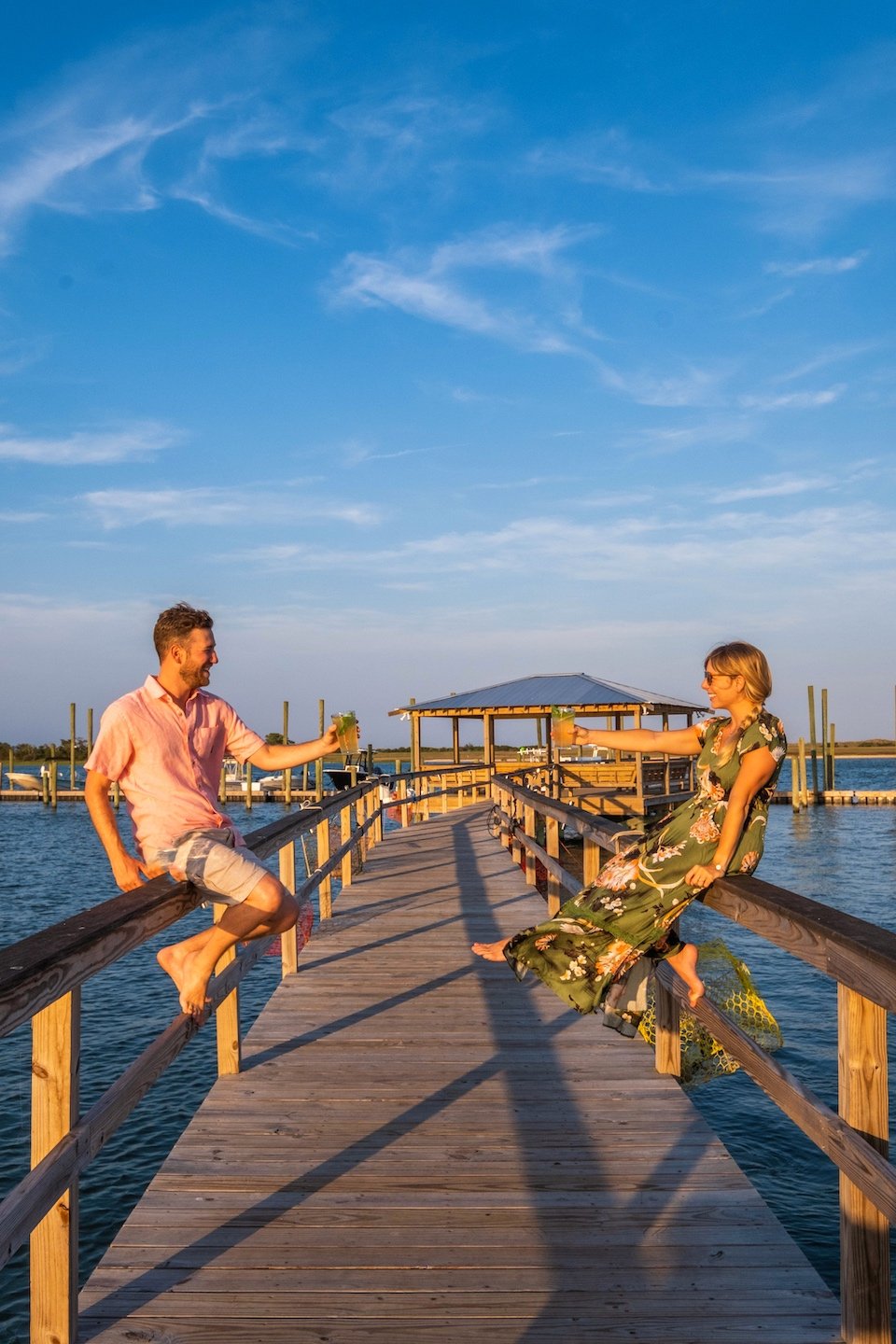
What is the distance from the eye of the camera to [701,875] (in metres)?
3.29

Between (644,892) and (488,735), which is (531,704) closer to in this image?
(488,735)

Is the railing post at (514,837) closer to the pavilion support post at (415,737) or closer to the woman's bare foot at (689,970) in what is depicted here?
the woman's bare foot at (689,970)

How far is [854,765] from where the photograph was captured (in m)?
116

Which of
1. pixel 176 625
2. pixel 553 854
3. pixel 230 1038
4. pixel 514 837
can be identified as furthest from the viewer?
pixel 514 837

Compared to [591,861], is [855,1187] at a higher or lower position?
lower

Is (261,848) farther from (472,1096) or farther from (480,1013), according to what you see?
(480,1013)

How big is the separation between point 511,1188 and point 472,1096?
91 cm

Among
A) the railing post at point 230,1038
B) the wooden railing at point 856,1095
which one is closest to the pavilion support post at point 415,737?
the railing post at point 230,1038

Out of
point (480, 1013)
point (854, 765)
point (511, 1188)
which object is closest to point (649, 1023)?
point (480, 1013)

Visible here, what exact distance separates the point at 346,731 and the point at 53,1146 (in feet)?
6.08

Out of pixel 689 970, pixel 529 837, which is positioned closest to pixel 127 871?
pixel 689 970

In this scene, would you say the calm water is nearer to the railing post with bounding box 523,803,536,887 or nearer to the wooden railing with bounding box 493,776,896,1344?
the wooden railing with bounding box 493,776,896,1344

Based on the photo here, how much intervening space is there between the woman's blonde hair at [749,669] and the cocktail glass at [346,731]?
1315 mm

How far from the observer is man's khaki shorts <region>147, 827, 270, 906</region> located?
327 cm
